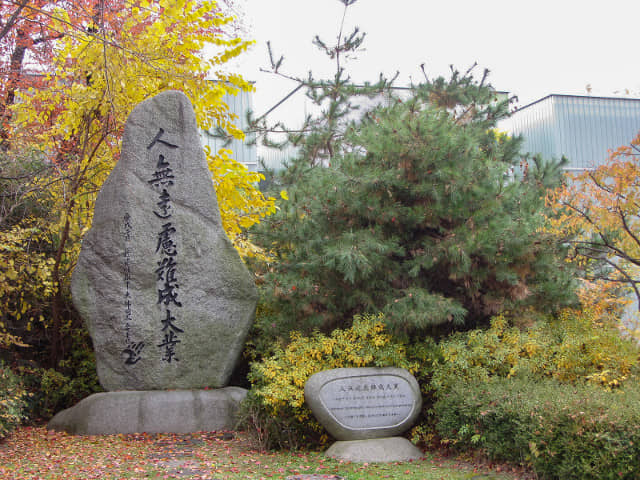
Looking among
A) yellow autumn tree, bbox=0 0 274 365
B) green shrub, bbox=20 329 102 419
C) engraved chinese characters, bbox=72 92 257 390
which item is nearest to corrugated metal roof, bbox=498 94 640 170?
yellow autumn tree, bbox=0 0 274 365

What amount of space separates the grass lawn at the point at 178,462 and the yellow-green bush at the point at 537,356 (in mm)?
893

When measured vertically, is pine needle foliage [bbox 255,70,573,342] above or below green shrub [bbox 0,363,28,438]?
above

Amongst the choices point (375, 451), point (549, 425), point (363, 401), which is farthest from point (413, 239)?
point (549, 425)

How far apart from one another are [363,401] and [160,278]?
2.88 m

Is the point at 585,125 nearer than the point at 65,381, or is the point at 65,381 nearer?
the point at 65,381

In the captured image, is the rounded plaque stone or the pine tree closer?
the rounded plaque stone

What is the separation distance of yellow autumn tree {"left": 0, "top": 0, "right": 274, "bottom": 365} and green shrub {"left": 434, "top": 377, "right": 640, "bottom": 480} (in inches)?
154

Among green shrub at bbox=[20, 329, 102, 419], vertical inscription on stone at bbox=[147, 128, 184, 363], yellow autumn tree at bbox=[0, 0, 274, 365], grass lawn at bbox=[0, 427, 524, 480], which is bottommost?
grass lawn at bbox=[0, 427, 524, 480]

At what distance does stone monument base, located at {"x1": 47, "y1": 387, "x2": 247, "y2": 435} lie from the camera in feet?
21.7

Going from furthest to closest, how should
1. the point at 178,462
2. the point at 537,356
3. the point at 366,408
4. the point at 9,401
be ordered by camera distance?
1. the point at 9,401
2. the point at 537,356
3. the point at 366,408
4. the point at 178,462

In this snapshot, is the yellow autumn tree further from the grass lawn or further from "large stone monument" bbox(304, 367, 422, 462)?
"large stone monument" bbox(304, 367, 422, 462)

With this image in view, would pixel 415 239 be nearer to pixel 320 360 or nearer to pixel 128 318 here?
pixel 320 360

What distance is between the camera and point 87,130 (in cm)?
760

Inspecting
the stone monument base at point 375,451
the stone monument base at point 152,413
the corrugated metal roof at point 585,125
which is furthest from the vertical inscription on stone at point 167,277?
the corrugated metal roof at point 585,125
